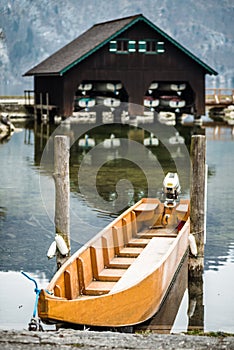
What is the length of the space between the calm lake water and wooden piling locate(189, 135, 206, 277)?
1.27 feet

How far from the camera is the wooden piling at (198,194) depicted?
1065cm

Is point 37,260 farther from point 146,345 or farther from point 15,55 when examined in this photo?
point 15,55

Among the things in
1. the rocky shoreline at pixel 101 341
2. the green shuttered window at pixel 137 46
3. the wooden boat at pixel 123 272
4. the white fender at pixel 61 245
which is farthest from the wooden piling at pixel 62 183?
the green shuttered window at pixel 137 46

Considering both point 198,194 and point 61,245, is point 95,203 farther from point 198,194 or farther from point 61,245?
point 61,245

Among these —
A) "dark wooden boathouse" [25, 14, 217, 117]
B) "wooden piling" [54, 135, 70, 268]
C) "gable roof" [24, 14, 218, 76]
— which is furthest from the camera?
"dark wooden boathouse" [25, 14, 217, 117]

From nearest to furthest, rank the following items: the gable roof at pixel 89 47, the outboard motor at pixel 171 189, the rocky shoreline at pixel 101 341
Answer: the rocky shoreline at pixel 101 341 < the outboard motor at pixel 171 189 < the gable roof at pixel 89 47

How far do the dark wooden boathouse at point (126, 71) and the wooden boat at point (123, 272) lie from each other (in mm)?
28289

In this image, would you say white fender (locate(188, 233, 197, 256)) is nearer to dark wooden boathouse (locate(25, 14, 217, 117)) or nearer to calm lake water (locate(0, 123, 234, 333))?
calm lake water (locate(0, 123, 234, 333))

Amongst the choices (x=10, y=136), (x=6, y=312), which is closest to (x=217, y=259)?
(x=6, y=312)

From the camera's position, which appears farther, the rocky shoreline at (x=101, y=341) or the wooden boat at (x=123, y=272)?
the wooden boat at (x=123, y=272)

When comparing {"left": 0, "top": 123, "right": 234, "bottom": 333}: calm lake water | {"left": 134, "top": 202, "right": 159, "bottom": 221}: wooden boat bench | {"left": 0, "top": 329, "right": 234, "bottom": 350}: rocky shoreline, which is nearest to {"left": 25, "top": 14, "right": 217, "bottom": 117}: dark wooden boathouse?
{"left": 0, "top": 123, "right": 234, "bottom": 333}: calm lake water

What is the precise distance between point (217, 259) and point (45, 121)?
106 ft

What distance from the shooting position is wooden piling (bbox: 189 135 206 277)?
34.9 feet

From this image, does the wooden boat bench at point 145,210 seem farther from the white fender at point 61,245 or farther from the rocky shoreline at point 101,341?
the rocky shoreline at point 101,341
